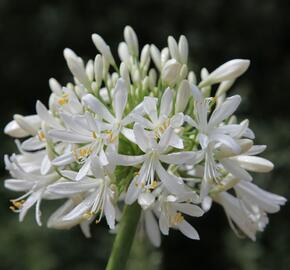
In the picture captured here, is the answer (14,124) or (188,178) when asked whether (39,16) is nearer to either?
(14,124)

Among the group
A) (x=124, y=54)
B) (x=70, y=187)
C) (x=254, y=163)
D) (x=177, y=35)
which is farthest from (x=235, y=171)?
(x=177, y=35)

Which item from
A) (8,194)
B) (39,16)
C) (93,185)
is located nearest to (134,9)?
(39,16)

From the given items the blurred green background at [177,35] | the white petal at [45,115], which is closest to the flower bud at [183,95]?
the white petal at [45,115]

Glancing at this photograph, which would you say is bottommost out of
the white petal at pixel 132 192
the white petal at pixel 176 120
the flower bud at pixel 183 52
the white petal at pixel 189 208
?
the white petal at pixel 189 208

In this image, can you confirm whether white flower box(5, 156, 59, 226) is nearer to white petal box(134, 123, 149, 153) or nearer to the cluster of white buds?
the cluster of white buds

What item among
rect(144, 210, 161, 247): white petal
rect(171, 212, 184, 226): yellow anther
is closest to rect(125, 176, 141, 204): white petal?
rect(171, 212, 184, 226): yellow anther

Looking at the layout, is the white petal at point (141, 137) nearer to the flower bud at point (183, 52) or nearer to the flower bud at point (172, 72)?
the flower bud at point (172, 72)
